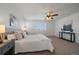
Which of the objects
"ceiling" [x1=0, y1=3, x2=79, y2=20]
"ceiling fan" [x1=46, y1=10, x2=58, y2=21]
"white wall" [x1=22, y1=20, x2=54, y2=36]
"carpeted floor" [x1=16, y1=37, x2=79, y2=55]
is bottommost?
"carpeted floor" [x1=16, y1=37, x2=79, y2=55]

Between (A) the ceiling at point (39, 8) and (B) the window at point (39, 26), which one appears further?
(B) the window at point (39, 26)

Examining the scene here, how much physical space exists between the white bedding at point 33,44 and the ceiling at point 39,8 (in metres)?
0.44

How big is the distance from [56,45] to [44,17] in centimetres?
67

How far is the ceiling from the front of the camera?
8.21ft

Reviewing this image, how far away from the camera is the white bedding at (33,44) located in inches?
101

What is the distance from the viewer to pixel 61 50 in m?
2.55

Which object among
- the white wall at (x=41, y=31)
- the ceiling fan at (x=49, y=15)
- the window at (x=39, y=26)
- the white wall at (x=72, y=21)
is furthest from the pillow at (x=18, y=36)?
the white wall at (x=72, y=21)

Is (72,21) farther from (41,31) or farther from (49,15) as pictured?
(41,31)

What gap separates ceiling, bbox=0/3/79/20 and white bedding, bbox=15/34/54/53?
0.44 m

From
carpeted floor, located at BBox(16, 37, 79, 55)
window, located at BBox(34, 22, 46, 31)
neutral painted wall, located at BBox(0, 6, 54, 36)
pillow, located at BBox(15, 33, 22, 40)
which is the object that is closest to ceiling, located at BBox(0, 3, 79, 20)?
neutral painted wall, located at BBox(0, 6, 54, 36)

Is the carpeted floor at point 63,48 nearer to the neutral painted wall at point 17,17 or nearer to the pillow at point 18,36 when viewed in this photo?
the neutral painted wall at point 17,17

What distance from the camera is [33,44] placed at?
2.61m

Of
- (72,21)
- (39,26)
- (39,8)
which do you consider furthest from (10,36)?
(72,21)

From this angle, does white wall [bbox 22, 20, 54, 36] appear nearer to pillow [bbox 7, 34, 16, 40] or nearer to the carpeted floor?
the carpeted floor
